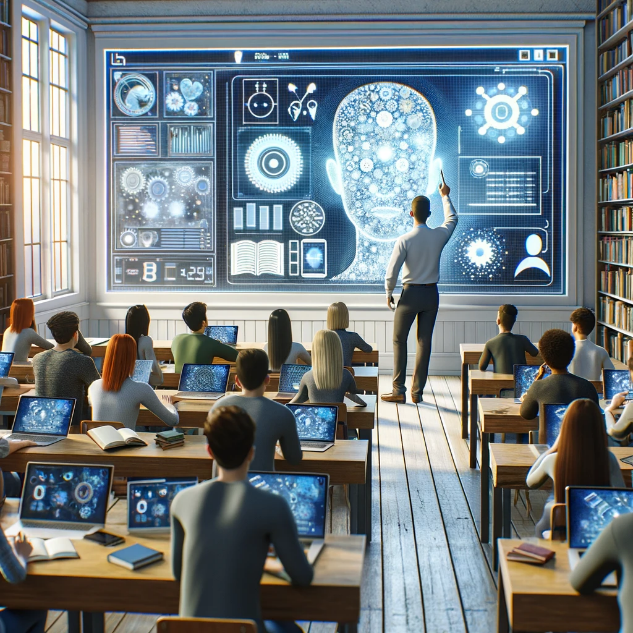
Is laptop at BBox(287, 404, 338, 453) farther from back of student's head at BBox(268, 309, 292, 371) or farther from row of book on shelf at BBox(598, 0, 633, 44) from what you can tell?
row of book on shelf at BBox(598, 0, 633, 44)

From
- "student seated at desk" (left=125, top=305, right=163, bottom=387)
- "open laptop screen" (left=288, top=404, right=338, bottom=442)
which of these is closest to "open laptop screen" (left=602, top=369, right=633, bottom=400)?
"open laptop screen" (left=288, top=404, right=338, bottom=442)

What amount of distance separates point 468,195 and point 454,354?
1.72 meters

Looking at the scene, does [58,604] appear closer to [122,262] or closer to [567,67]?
[122,262]

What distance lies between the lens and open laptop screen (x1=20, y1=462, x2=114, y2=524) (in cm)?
289

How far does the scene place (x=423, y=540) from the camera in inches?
178

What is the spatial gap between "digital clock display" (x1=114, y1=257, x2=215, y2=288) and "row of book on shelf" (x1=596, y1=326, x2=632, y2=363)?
13.7 ft

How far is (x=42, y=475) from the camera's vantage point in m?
2.95

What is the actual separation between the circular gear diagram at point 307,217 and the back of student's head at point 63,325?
4921 mm

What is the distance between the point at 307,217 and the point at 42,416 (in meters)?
5.70

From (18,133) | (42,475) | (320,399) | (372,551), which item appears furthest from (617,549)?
(18,133)

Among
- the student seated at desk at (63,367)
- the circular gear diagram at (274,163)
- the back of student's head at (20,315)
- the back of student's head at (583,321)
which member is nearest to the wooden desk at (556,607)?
the student seated at desk at (63,367)

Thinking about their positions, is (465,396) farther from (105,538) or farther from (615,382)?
(105,538)

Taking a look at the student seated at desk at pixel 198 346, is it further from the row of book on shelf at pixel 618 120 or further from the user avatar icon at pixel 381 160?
the row of book on shelf at pixel 618 120

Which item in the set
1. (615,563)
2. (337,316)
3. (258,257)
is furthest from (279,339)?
(258,257)
